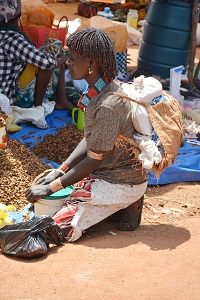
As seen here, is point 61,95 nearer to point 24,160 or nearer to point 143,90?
point 24,160

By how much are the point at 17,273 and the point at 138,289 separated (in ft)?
2.24

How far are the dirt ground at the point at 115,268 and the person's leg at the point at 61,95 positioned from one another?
254 centimetres

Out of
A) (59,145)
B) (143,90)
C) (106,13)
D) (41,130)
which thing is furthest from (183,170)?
(106,13)

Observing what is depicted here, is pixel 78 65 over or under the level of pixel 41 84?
over

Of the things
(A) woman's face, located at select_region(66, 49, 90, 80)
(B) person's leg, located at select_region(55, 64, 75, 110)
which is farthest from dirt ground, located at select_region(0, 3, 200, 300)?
(B) person's leg, located at select_region(55, 64, 75, 110)

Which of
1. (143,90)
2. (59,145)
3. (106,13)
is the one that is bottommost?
(106,13)

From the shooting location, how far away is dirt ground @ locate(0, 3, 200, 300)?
309 centimetres

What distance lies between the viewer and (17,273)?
327 centimetres

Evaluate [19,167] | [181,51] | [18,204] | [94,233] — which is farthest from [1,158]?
[181,51]

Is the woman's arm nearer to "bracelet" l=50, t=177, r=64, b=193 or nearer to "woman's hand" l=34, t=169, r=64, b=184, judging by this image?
"woman's hand" l=34, t=169, r=64, b=184

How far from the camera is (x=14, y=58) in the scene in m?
5.96

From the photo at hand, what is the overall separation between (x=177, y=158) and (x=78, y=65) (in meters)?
2.34

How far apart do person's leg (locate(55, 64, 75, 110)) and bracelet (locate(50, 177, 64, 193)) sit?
2.80 meters

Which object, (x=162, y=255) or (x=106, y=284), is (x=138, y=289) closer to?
(x=106, y=284)
